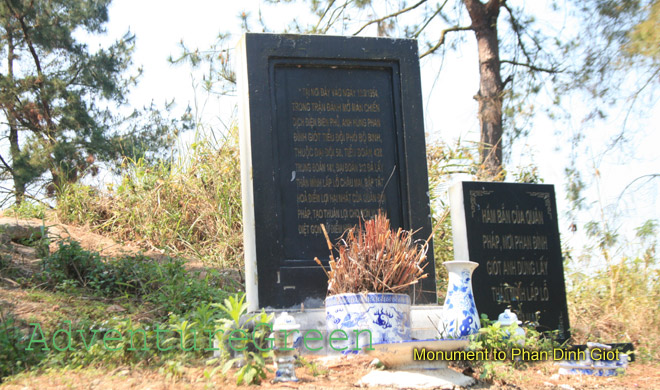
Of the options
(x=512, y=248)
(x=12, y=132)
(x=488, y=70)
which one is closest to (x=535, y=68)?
(x=488, y=70)

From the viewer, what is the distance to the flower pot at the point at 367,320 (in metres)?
3.62

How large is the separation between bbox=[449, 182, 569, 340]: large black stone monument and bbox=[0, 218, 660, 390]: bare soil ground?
83cm

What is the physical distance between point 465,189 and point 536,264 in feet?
2.71

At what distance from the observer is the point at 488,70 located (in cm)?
891

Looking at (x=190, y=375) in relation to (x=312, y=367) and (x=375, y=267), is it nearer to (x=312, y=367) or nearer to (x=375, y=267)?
(x=312, y=367)

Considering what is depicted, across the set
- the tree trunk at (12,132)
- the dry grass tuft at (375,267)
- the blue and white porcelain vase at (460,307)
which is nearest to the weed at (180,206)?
the dry grass tuft at (375,267)

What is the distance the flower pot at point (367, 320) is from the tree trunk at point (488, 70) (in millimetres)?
5201

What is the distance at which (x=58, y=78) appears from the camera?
1259cm

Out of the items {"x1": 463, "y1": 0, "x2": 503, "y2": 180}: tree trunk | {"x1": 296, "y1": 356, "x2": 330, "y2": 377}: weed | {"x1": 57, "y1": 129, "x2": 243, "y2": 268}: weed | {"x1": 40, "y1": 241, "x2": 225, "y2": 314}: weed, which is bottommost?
{"x1": 296, "y1": 356, "x2": 330, "y2": 377}: weed

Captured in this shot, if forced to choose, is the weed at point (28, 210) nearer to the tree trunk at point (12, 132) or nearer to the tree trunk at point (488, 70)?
the tree trunk at point (12, 132)

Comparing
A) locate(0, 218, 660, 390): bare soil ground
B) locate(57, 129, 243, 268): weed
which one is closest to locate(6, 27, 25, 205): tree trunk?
locate(57, 129, 243, 268): weed

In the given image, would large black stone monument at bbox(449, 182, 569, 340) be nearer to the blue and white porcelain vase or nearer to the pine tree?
the blue and white porcelain vase

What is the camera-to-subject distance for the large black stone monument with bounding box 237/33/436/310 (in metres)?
4.51

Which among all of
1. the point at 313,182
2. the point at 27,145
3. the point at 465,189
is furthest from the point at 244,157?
the point at 27,145
